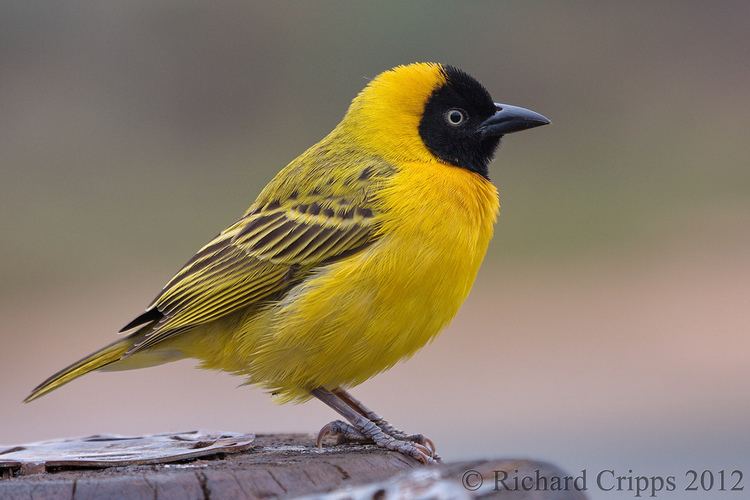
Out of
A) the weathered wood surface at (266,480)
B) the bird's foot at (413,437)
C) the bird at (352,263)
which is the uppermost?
the bird at (352,263)

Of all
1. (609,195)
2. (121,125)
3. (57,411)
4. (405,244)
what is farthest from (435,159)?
(121,125)

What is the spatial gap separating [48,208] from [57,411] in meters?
5.40

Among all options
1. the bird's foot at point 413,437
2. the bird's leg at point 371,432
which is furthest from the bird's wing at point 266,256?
the bird's foot at point 413,437

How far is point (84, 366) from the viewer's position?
18.1ft

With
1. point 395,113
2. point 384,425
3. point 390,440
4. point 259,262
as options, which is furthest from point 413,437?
point 395,113

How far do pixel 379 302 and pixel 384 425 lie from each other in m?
0.59

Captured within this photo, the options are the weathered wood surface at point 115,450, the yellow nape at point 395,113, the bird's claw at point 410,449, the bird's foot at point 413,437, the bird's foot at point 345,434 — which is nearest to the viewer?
the weathered wood surface at point 115,450

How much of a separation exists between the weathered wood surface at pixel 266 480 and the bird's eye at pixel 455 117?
2.32 metres

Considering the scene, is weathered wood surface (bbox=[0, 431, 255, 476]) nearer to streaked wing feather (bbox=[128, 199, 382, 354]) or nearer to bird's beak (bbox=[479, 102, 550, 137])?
streaked wing feather (bbox=[128, 199, 382, 354])

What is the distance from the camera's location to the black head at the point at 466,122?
601 centimetres

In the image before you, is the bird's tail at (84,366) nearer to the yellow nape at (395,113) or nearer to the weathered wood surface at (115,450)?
the weathered wood surface at (115,450)

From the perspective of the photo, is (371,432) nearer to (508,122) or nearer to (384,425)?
(384,425)

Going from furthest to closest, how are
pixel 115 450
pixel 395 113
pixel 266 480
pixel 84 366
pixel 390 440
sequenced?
pixel 395 113 → pixel 84 366 → pixel 390 440 → pixel 115 450 → pixel 266 480

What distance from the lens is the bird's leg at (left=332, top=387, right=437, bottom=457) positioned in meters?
5.10
